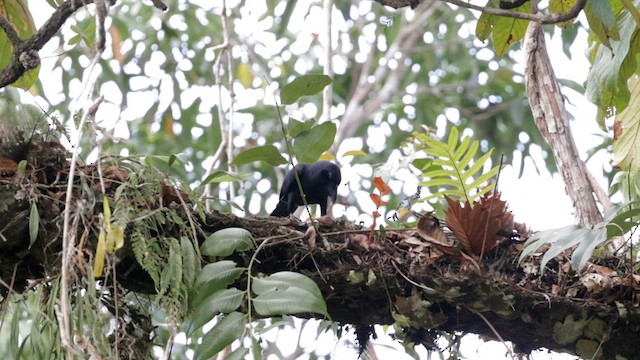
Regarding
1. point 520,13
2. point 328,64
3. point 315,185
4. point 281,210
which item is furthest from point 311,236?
point 315,185

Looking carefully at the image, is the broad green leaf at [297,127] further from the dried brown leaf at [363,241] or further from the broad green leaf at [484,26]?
the broad green leaf at [484,26]

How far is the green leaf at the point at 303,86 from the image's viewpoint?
2547mm

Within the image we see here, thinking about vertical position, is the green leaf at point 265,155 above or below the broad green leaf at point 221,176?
above

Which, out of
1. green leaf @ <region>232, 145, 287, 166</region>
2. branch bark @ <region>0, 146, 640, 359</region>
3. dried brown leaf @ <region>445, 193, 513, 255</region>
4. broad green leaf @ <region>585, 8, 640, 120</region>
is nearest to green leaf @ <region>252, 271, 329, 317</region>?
branch bark @ <region>0, 146, 640, 359</region>

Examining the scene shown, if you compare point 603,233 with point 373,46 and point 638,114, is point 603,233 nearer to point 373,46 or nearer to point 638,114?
point 638,114

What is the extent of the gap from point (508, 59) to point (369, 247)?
22.6ft

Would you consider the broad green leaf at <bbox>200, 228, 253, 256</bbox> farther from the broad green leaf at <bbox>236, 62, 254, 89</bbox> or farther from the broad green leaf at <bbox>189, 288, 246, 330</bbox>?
the broad green leaf at <bbox>236, 62, 254, 89</bbox>

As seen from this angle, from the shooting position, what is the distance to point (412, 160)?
3.83m

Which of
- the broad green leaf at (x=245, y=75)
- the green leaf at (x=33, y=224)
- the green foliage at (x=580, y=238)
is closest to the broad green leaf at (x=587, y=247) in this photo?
the green foliage at (x=580, y=238)

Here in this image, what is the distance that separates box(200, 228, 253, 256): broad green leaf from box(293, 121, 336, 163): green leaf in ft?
1.28

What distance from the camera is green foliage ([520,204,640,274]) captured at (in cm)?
249

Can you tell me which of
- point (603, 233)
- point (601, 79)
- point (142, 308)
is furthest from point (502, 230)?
point (142, 308)

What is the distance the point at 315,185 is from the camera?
527 cm

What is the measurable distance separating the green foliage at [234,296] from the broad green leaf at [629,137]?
1.57 meters
